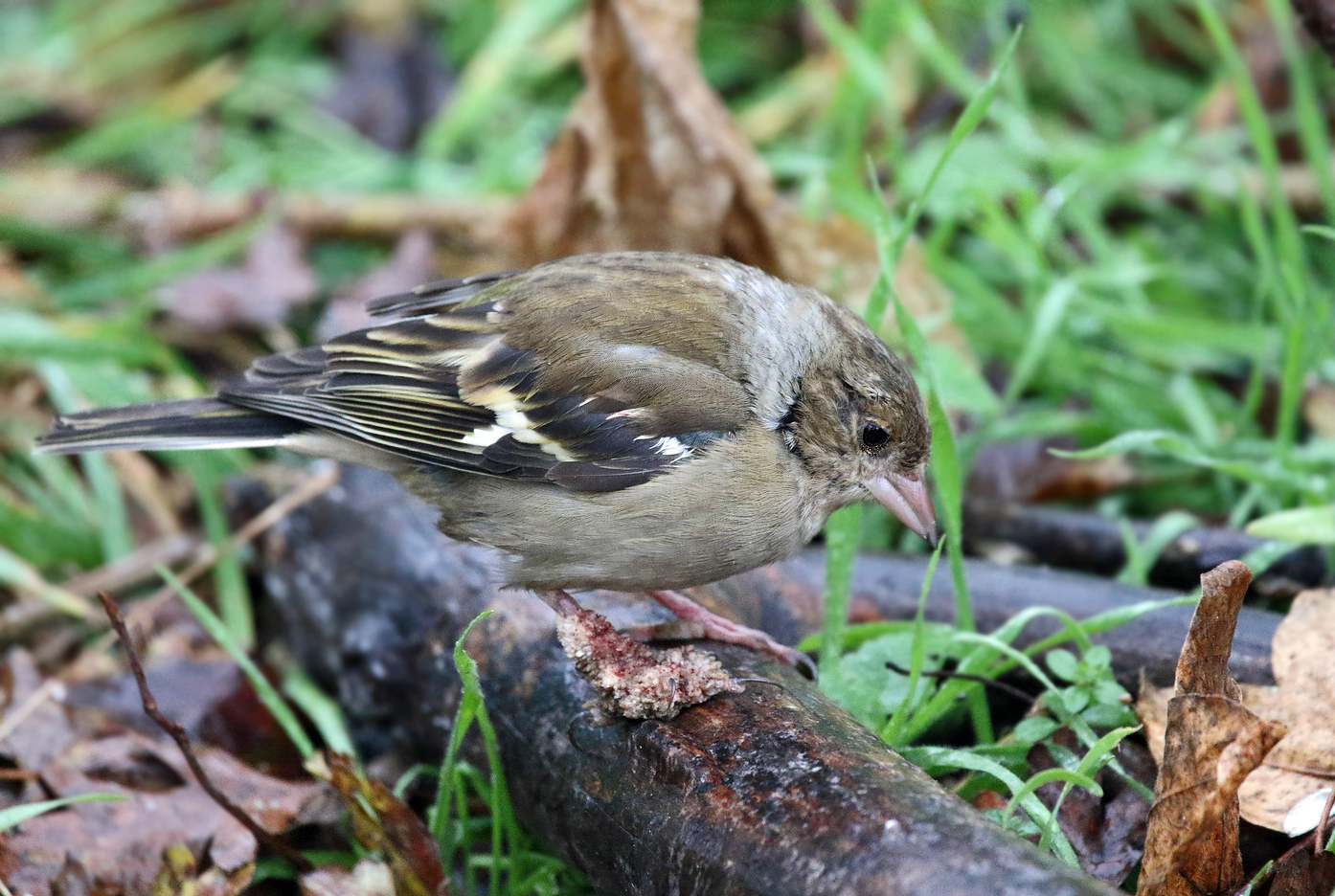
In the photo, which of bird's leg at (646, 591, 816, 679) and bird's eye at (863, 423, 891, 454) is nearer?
bird's leg at (646, 591, 816, 679)

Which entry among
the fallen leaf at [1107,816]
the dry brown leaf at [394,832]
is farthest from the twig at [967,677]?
the dry brown leaf at [394,832]

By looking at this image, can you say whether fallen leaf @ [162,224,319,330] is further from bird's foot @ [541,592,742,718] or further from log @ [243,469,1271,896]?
bird's foot @ [541,592,742,718]

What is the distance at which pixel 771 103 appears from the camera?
6297 millimetres

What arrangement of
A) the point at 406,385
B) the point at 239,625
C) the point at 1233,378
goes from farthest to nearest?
1. the point at 1233,378
2. the point at 239,625
3. the point at 406,385

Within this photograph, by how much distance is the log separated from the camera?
2.10 meters

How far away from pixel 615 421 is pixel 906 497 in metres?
0.72

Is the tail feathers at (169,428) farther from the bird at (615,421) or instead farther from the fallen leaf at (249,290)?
the fallen leaf at (249,290)

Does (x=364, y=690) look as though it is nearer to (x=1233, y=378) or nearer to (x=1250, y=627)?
(x=1250, y=627)

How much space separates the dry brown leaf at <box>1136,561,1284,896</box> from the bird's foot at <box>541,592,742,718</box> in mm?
795

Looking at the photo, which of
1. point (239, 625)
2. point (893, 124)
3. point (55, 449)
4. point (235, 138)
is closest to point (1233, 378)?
point (893, 124)

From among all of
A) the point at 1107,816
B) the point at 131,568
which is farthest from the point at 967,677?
the point at 131,568

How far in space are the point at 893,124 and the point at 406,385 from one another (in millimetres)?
2440

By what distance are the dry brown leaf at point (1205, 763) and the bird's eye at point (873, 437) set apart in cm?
106

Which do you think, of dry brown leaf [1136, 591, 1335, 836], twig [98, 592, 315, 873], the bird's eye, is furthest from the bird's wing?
dry brown leaf [1136, 591, 1335, 836]
